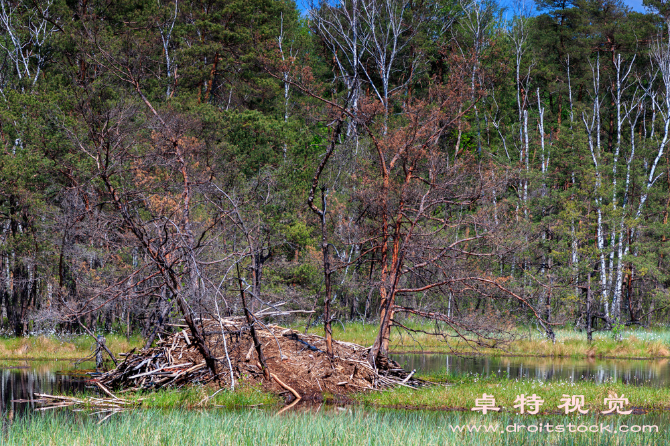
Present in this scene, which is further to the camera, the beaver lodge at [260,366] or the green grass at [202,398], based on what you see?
the beaver lodge at [260,366]

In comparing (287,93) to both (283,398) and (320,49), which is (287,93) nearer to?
(320,49)

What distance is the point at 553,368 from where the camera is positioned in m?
20.4

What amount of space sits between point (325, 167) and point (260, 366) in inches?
732

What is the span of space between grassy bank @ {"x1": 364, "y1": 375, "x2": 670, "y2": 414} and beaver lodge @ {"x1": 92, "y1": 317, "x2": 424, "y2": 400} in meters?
0.93

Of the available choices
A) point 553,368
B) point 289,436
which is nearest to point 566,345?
point 553,368

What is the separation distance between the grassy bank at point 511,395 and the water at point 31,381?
23.4 feet

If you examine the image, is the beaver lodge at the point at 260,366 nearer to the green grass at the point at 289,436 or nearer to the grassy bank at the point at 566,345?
the green grass at the point at 289,436

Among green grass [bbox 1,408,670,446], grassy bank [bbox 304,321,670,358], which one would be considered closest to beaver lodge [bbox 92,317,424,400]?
green grass [bbox 1,408,670,446]

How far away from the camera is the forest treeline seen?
18016 mm

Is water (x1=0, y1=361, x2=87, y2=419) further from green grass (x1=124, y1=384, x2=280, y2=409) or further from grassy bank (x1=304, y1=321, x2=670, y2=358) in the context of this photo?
grassy bank (x1=304, y1=321, x2=670, y2=358)

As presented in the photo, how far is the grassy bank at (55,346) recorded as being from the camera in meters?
21.8

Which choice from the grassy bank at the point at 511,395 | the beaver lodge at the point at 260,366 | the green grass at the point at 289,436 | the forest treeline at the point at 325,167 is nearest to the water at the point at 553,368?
the forest treeline at the point at 325,167

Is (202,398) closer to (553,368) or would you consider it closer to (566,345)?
(553,368)

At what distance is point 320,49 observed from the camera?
43.3m
